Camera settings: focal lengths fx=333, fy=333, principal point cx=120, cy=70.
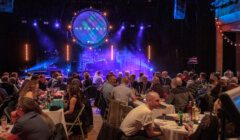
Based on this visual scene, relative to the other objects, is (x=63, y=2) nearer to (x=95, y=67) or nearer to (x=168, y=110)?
(x=95, y=67)

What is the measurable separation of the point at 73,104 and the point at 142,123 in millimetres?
2604

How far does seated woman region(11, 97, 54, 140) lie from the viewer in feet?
11.1

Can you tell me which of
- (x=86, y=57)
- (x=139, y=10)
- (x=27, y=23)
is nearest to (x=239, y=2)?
(x=139, y=10)

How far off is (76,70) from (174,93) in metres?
11.4

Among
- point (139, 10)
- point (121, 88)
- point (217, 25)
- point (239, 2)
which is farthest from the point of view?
point (139, 10)

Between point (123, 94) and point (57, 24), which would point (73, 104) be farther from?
point (57, 24)

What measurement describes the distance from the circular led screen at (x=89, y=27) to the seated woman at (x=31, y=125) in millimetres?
14408

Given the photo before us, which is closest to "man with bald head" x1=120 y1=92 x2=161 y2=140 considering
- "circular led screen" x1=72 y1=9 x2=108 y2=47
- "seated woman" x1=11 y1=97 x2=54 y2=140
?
"seated woman" x1=11 y1=97 x2=54 y2=140

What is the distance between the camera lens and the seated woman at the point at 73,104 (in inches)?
253

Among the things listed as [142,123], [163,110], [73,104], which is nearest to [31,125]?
[142,123]

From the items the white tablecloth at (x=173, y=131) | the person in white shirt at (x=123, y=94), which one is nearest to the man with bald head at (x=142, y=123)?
the white tablecloth at (x=173, y=131)

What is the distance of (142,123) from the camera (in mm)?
4098

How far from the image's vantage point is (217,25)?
1343cm

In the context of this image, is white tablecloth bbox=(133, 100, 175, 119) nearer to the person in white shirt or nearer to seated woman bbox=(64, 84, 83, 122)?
the person in white shirt
